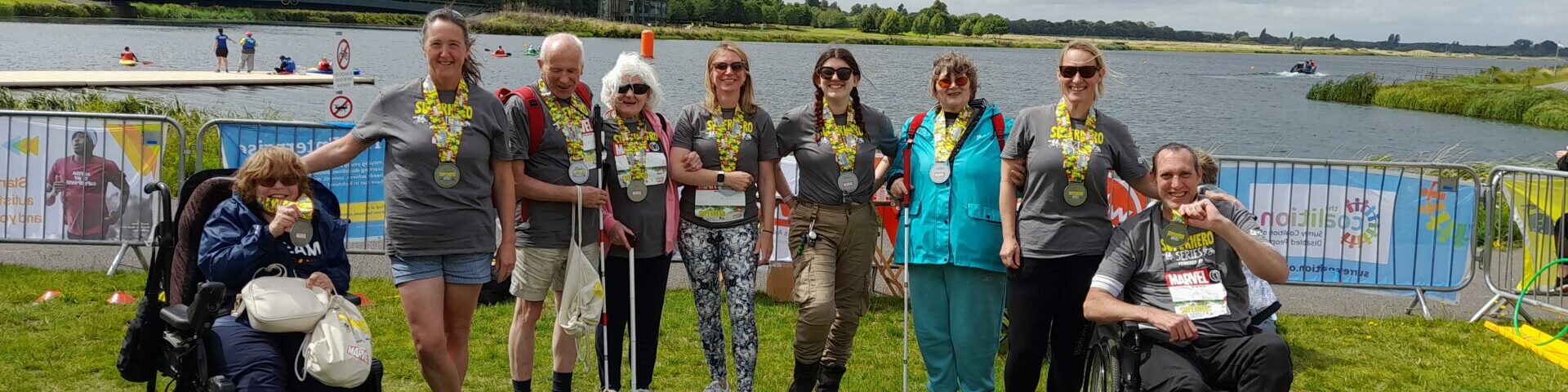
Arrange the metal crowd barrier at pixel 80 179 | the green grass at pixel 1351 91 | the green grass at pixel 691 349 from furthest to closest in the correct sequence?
the green grass at pixel 1351 91, the metal crowd barrier at pixel 80 179, the green grass at pixel 691 349

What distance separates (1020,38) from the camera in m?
139

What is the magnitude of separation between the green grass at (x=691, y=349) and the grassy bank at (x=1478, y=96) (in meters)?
41.3

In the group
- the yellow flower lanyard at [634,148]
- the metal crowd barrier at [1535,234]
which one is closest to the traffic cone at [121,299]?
the yellow flower lanyard at [634,148]

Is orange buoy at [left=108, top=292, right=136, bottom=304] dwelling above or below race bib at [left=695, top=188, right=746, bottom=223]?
below

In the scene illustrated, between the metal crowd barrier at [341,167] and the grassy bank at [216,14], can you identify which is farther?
the grassy bank at [216,14]

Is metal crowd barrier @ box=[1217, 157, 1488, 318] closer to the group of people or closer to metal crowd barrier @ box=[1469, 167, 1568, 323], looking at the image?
metal crowd barrier @ box=[1469, 167, 1568, 323]

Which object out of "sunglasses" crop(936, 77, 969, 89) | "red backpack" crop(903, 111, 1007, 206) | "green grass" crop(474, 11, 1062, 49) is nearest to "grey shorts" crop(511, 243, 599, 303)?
"red backpack" crop(903, 111, 1007, 206)

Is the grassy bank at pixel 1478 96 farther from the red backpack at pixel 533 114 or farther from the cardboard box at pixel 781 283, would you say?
the red backpack at pixel 533 114

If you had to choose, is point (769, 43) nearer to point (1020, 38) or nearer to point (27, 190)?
point (1020, 38)

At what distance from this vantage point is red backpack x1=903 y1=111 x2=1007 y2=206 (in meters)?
4.66

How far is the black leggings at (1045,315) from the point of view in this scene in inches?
177

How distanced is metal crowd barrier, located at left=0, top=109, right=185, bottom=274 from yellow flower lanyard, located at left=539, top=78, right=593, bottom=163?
4.40 metres

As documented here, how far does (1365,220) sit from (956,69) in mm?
4893

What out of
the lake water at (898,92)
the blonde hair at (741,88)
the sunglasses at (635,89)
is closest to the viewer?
the sunglasses at (635,89)
